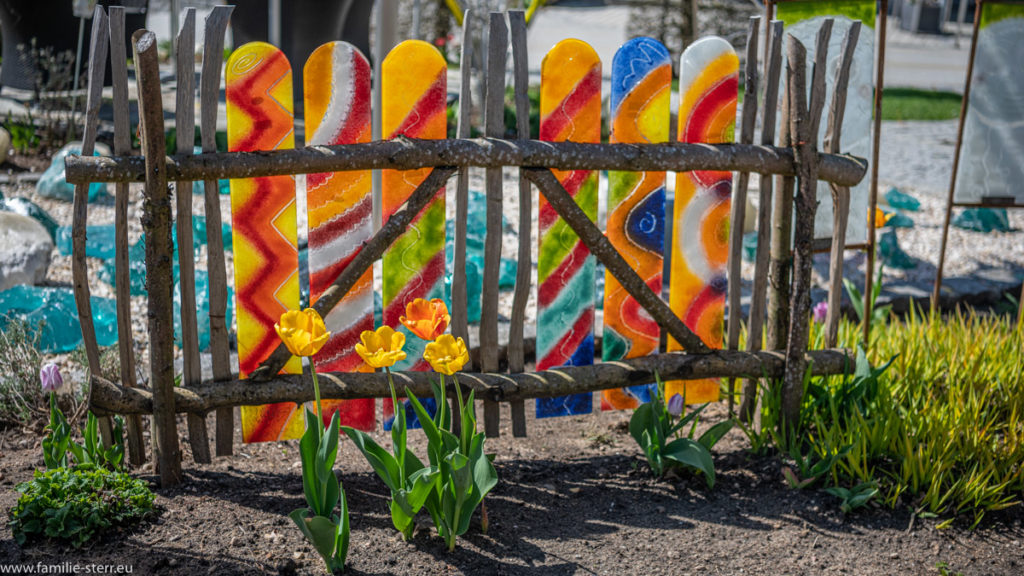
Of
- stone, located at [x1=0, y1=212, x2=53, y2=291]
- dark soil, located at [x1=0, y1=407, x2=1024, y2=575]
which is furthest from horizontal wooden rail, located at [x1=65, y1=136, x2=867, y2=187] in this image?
stone, located at [x1=0, y1=212, x2=53, y2=291]

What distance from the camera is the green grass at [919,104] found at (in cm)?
1086

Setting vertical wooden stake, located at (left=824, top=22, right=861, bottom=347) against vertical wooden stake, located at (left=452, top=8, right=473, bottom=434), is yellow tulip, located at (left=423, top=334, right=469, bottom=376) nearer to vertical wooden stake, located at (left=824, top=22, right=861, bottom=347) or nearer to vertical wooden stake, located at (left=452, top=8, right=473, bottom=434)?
vertical wooden stake, located at (left=452, top=8, right=473, bottom=434)

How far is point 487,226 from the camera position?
2832 millimetres

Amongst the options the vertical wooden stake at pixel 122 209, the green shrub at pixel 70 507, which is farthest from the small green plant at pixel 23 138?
the green shrub at pixel 70 507

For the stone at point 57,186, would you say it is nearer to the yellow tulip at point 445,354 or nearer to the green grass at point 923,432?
the yellow tulip at point 445,354

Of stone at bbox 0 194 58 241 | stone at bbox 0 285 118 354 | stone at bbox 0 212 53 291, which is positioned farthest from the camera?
stone at bbox 0 194 58 241

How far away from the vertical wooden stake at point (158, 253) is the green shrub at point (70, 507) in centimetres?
22

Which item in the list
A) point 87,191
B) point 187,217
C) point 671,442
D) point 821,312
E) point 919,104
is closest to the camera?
point 87,191

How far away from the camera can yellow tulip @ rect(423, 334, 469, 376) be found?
7.16 feet

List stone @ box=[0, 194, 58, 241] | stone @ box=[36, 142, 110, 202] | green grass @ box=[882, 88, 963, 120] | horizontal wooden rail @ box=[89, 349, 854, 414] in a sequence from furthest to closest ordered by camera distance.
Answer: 1. green grass @ box=[882, 88, 963, 120]
2. stone @ box=[36, 142, 110, 202]
3. stone @ box=[0, 194, 58, 241]
4. horizontal wooden rail @ box=[89, 349, 854, 414]

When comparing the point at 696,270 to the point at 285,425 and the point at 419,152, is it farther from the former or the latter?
the point at 285,425

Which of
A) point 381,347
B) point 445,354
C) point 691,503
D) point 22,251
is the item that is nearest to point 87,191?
point 381,347

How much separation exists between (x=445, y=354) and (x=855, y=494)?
1.37m

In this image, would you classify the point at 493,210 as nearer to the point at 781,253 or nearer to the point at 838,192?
the point at 781,253
